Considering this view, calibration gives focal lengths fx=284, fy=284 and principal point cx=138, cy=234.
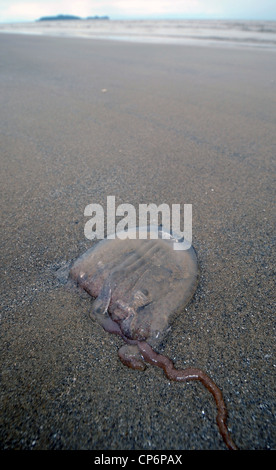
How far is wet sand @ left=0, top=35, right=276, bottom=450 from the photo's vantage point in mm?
1257

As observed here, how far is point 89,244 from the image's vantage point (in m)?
2.17

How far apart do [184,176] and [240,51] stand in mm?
9292

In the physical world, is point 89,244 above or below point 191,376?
above

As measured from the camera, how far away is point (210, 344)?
60.4 inches

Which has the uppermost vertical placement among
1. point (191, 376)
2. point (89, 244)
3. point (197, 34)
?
point (197, 34)

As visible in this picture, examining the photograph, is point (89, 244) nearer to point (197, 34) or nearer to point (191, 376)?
point (191, 376)

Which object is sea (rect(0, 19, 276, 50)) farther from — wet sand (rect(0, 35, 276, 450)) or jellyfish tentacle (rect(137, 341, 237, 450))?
jellyfish tentacle (rect(137, 341, 237, 450))

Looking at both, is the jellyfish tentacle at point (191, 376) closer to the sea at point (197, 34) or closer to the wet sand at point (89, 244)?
the wet sand at point (89, 244)

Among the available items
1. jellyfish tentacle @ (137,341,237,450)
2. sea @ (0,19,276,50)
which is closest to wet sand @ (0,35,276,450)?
jellyfish tentacle @ (137,341,237,450)

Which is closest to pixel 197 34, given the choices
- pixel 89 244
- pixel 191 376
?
pixel 89 244

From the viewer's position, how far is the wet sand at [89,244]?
1.26 m

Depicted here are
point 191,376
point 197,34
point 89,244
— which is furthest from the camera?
point 197,34

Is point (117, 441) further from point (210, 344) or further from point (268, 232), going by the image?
point (268, 232)

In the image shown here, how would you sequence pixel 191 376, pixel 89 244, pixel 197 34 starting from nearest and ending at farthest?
pixel 191 376, pixel 89 244, pixel 197 34
